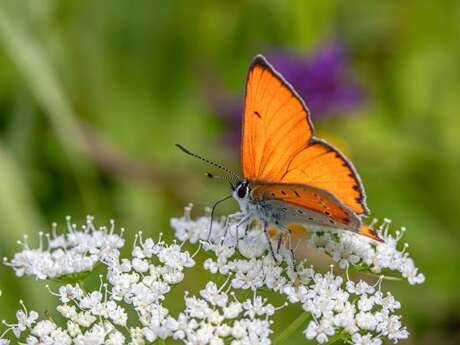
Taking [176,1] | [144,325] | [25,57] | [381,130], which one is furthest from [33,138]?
[144,325]

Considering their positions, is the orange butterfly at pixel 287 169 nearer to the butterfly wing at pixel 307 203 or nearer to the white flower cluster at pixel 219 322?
the butterfly wing at pixel 307 203

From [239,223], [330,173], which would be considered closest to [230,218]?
[239,223]

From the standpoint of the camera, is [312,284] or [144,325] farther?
[312,284]

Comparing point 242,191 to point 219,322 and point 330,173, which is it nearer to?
point 330,173

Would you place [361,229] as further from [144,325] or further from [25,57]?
[25,57]

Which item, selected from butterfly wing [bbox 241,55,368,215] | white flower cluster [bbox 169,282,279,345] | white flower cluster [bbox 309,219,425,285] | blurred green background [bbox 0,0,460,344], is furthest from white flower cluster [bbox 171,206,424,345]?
blurred green background [bbox 0,0,460,344]

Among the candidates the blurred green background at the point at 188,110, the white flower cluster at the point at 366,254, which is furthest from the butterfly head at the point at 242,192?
the blurred green background at the point at 188,110

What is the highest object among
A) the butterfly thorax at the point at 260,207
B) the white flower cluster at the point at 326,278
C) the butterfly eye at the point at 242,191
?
the butterfly eye at the point at 242,191
